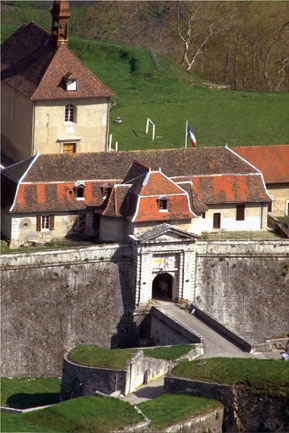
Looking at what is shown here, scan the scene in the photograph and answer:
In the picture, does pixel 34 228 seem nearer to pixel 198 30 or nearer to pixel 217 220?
pixel 217 220

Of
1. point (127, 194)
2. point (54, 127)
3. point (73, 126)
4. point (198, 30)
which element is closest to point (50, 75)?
point (54, 127)

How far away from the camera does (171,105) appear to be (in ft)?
438

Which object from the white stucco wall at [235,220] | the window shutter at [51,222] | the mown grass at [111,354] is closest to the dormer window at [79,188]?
the window shutter at [51,222]

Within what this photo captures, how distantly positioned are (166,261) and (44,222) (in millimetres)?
7832

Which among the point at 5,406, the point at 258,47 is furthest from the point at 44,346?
the point at 258,47

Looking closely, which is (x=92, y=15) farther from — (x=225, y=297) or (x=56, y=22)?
(x=225, y=297)

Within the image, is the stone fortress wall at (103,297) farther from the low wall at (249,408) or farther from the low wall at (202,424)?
the low wall at (202,424)

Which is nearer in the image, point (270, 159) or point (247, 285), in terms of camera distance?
point (247, 285)

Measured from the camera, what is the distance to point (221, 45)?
15238cm

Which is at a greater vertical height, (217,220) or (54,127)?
(54,127)

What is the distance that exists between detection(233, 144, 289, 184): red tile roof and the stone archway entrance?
11929 mm

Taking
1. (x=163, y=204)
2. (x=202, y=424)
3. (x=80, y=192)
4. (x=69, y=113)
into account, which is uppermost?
(x=69, y=113)

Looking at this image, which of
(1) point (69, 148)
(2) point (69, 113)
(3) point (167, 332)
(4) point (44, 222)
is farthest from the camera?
(1) point (69, 148)

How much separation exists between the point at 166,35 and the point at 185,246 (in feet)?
184
